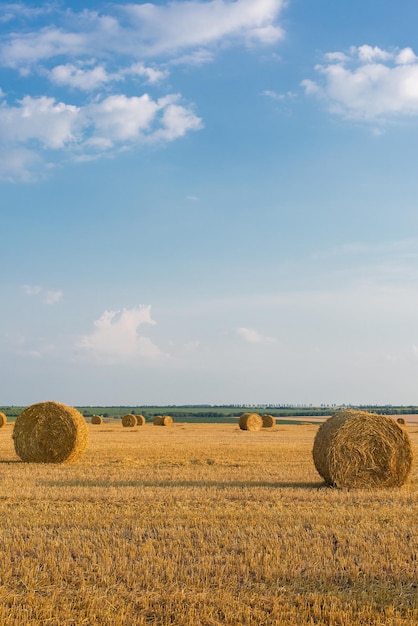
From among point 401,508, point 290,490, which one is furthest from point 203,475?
point 401,508

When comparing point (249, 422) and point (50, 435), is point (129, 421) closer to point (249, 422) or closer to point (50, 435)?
point (249, 422)

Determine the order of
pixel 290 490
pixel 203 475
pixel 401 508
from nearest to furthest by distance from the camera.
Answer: pixel 401 508
pixel 290 490
pixel 203 475

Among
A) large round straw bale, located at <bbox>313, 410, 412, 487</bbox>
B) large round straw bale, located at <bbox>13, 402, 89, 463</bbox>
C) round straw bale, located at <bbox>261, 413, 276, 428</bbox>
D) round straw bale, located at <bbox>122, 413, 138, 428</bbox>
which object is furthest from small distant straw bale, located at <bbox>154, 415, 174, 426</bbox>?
large round straw bale, located at <bbox>313, 410, 412, 487</bbox>

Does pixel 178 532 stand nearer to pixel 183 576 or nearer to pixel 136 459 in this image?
pixel 183 576

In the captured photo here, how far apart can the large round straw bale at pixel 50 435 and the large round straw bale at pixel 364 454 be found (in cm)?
801

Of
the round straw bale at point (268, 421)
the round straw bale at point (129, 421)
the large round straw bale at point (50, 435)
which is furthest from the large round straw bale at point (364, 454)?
the round straw bale at point (129, 421)

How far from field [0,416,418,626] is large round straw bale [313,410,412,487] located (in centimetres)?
53

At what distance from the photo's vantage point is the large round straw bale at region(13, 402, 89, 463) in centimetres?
1911

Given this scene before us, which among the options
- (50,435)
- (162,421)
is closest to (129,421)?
(162,421)

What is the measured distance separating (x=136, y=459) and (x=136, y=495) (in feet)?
26.3

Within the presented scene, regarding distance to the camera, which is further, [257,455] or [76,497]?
[257,455]

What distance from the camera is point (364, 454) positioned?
14.0m

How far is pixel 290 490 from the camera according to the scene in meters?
12.8

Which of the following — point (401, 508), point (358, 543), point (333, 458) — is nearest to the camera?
point (358, 543)
